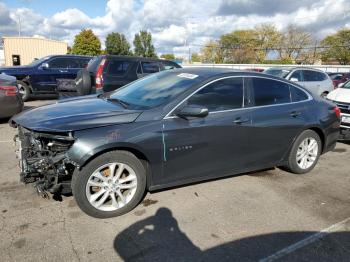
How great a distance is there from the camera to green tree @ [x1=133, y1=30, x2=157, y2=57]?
192 ft

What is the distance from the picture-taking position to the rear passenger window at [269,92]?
455 centimetres

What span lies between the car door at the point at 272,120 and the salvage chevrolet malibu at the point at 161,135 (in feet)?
0.05

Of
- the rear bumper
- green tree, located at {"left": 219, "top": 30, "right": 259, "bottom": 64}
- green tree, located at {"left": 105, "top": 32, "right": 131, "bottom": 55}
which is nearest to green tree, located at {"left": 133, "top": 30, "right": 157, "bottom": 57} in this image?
green tree, located at {"left": 105, "top": 32, "right": 131, "bottom": 55}

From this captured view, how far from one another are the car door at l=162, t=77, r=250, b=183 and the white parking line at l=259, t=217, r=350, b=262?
134 centimetres

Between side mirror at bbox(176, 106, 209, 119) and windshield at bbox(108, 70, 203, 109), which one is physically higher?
windshield at bbox(108, 70, 203, 109)

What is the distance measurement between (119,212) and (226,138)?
1.61 meters

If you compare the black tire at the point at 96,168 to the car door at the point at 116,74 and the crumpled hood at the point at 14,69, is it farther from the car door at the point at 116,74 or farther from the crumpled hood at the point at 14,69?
the crumpled hood at the point at 14,69

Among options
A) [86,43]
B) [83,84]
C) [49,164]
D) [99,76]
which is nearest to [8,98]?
Result: [83,84]

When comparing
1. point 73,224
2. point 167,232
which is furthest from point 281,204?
point 73,224

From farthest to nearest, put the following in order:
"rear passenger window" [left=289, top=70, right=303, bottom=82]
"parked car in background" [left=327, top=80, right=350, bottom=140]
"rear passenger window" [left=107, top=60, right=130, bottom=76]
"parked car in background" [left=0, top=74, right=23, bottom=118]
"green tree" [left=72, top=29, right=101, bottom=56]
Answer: "green tree" [left=72, top=29, right=101, bottom=56], "rear passenger window" [left=289, top=70, right=303, bottom=82], "rear passenger window" [left=107, top=60, right=130, bottom=76], "parked car in background" [left=0, top=74, right=23, bottom=118], "parked car in background" [left=327, top=80, right=350, bottom=140]

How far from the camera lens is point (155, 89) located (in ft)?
14.2

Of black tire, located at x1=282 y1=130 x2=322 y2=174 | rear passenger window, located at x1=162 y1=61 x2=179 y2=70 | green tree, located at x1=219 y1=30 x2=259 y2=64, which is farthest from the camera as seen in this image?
green tree, located at x1=219 y1=30 x2=259 y2=64

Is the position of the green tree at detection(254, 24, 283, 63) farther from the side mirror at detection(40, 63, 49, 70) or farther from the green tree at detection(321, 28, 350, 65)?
the side mirror at detection(40, 63, 49, 70)

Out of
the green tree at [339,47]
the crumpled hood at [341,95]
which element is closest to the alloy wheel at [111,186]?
the crumpled hood at [341,95]
